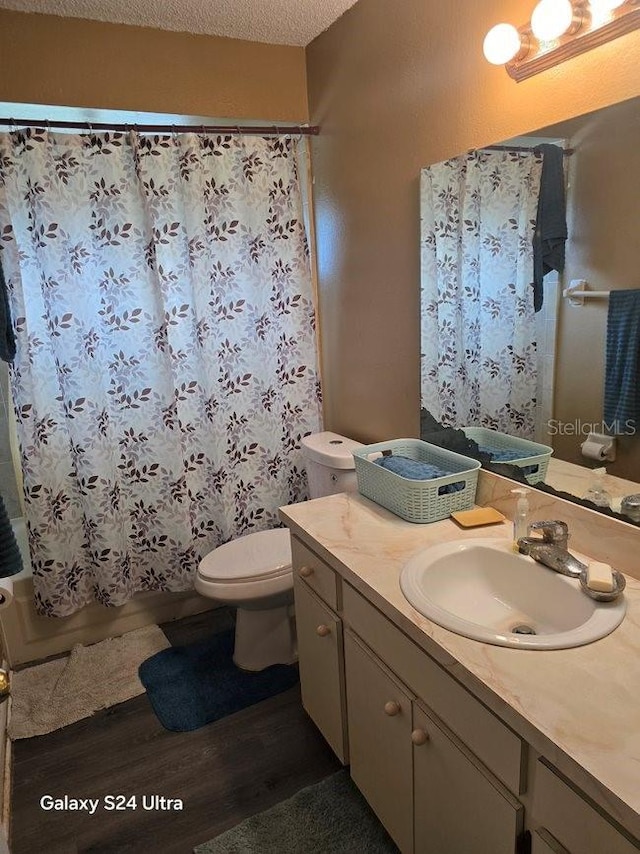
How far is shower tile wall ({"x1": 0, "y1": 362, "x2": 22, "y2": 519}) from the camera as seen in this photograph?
2688 mm

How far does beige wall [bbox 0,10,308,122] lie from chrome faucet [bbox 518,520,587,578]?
2.06 m

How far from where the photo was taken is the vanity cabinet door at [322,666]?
1.65m

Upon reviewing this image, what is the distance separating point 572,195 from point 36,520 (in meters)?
2.20

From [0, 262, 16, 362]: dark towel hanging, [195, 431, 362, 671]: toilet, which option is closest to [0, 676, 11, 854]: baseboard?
[195, 431, 362, 671]: toilet

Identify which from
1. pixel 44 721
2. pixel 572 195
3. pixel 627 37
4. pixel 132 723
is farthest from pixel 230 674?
pixel 627 37

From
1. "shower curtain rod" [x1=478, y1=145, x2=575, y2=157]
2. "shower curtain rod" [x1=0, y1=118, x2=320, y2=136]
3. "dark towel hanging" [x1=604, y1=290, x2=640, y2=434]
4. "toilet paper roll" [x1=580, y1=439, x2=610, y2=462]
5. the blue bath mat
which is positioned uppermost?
"shower curtain rod" [x1=0, y1=118, x2=320, y2=136]

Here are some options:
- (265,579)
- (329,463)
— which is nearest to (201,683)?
(265,579)

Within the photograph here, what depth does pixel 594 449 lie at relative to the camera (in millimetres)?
1401

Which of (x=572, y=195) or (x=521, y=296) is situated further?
(x=521, y=296)

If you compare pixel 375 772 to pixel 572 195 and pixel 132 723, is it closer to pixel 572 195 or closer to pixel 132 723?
pixel 132 723

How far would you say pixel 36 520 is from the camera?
2.33 m

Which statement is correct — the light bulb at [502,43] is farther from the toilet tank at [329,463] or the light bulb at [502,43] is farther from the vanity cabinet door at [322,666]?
the vanity cabinet door at [322,666]

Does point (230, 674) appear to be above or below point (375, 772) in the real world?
below

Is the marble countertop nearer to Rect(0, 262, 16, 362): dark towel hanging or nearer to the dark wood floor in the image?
the dark wood floor
